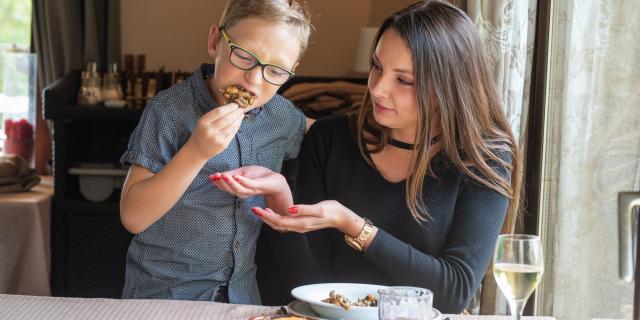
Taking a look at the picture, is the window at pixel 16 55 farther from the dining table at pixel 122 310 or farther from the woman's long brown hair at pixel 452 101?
the dining table at pixel 122 310

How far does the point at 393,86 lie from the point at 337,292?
1.45 feet

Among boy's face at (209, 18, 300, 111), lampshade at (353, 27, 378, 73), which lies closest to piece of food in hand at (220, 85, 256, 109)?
boy's face at (209, 18, 300, 111)

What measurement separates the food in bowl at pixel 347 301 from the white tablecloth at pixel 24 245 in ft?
9.03

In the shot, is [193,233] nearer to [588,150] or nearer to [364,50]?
[588,150]

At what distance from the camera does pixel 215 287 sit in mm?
1759

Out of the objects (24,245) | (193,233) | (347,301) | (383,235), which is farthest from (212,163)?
(24,245)

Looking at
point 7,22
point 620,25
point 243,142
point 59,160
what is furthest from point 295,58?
point 7,22

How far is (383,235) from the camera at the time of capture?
1700 millimetres

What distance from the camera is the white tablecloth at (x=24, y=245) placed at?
393cm

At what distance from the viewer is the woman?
173 cm

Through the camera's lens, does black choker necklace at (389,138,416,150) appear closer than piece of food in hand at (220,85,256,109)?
No

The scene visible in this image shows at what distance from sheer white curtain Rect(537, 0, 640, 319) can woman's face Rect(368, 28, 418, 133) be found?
1.71 ft

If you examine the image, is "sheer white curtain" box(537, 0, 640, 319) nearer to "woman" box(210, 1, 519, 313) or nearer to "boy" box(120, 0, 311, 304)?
"woman" box(210, 1, 519, 313)

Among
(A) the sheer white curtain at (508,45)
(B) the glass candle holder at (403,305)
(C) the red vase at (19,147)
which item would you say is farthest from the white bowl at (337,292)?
(C) the red vase at (19,147)
